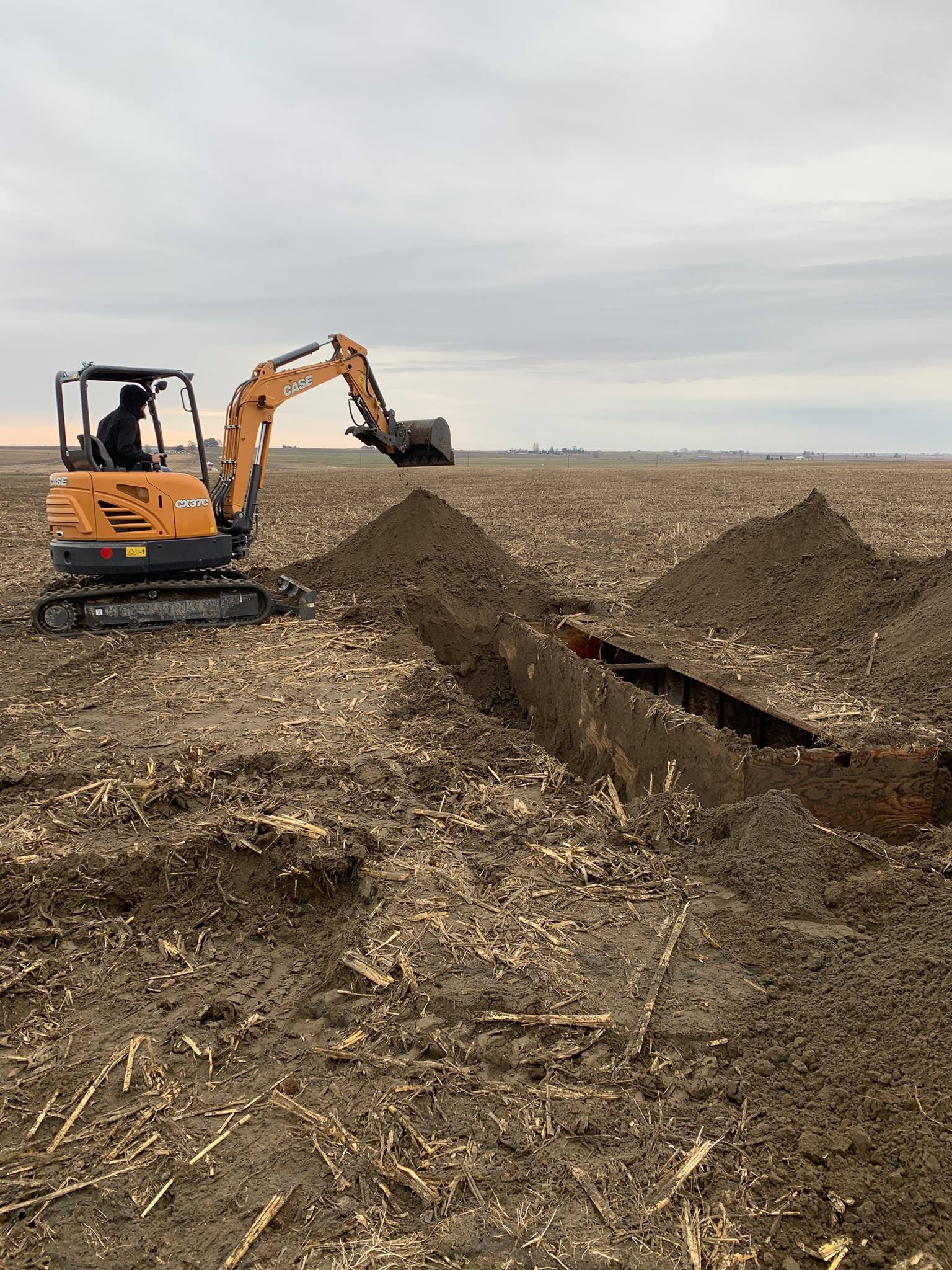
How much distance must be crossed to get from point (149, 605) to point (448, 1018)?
306 inches

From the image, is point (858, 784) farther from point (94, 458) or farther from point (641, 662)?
point (94, 458)

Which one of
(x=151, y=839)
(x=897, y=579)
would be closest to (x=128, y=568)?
(x=151, y=839)

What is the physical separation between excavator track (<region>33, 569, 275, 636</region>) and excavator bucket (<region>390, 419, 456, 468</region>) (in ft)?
10.1

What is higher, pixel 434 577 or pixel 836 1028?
pixel 434 577

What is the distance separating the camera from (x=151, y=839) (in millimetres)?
4762

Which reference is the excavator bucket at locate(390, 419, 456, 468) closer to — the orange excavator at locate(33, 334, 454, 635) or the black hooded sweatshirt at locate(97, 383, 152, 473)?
the orange excavator at locate(33, 334, 454, 635)

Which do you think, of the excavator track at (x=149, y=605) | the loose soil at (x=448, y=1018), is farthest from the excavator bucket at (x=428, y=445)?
the loose soil at (x=448, y=1018)

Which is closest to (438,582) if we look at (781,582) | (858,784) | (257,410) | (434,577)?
(434,577)

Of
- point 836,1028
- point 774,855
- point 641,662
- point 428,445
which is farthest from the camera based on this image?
point 428,445

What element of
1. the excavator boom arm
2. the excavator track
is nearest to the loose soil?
the excavator track

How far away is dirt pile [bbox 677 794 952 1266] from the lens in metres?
2.44

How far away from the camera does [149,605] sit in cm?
996

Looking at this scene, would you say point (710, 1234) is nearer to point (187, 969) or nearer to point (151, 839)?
point (187, 969)

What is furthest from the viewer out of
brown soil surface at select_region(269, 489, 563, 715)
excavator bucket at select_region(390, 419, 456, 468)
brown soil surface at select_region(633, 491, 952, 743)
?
excavator bucket at select_region(390, 419, 456, 468)
